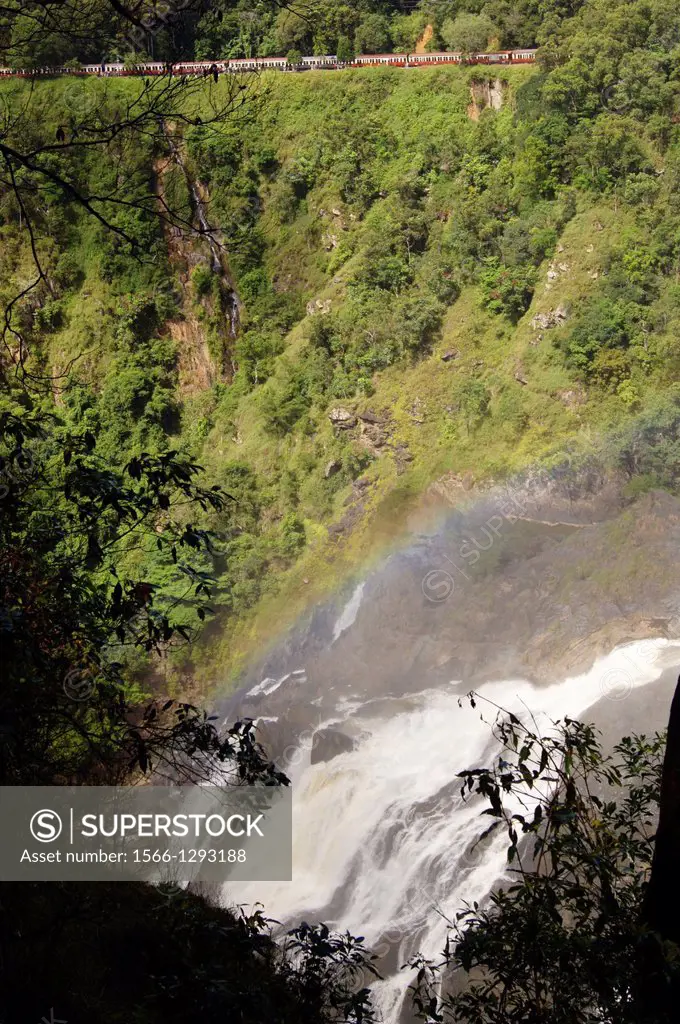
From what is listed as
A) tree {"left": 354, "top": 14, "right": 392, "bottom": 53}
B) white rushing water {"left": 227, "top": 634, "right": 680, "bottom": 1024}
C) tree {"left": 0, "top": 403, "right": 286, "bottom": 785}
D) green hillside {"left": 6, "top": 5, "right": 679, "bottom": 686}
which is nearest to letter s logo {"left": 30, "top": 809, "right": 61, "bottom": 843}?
tree {"left": 0, "top": 403, "right": 286, "bottom": 785}

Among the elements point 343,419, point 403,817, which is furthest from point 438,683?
point 343,419

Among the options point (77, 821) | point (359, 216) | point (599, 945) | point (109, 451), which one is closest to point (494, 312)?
point (359, 216)

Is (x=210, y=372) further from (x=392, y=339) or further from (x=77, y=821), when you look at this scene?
(x=77, y=821)

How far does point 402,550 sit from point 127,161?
864cm

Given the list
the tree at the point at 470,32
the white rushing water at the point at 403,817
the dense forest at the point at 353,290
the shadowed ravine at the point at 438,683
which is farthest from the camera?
the tree at the point at 470,32

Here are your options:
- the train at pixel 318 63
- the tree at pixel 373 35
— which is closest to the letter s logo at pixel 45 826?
the train at pixel 318 63

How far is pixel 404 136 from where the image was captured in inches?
542

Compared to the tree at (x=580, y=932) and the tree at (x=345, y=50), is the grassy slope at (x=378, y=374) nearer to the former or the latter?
the tree at (x=345, y=50)

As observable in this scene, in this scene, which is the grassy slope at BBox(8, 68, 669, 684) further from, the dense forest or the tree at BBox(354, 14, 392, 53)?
the tree at BBox(354, 14, 392, 53)

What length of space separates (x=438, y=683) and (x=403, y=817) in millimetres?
1980

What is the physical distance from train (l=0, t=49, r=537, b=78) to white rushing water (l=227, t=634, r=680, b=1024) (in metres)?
9.23

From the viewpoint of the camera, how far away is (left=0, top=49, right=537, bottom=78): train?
13.8 m

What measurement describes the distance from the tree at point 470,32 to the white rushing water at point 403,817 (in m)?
9.42

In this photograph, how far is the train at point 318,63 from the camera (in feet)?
45.2
